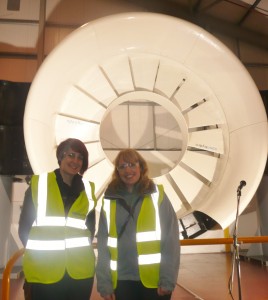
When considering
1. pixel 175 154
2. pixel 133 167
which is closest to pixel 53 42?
pixel 175 154

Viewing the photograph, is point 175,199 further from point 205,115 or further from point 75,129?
point 75,129

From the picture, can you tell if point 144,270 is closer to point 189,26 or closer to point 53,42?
point 189,26

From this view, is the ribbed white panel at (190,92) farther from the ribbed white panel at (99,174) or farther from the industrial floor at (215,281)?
the industrial floor at (215,281)

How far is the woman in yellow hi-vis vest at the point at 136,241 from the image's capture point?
1.59 meters

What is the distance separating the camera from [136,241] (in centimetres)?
164

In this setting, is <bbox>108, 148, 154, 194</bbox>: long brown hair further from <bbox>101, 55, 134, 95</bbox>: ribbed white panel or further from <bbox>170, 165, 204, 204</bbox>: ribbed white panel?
<bbox>101, 55, 134, 95</bbox>: ribbed white panel

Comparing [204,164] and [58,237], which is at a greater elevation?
[204,164]

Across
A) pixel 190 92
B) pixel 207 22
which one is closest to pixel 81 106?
pixel 190 92

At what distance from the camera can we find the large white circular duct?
108 inches

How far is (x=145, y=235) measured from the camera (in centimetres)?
162

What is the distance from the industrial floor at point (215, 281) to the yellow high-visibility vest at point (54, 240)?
135 centimetres

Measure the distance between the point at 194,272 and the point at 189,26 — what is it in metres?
3.59

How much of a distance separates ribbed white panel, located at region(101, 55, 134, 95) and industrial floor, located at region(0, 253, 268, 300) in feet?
6.31

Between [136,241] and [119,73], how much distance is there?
5.91 feet
